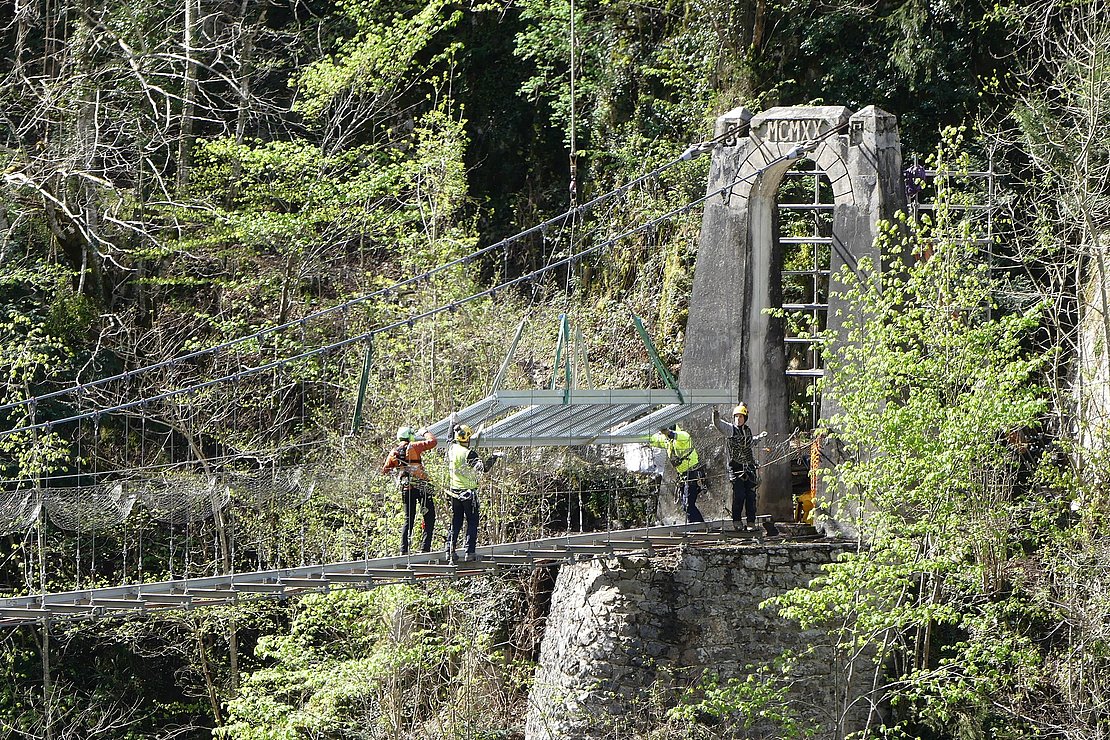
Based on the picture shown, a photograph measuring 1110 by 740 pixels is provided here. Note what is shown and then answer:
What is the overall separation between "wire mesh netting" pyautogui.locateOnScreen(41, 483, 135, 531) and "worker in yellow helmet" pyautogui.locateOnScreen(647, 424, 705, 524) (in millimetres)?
5121

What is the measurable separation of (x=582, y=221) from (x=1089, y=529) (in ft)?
33.8

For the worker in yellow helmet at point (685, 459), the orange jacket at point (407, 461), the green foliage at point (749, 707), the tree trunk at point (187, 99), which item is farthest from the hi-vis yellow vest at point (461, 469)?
the tree trunk at point (187, 99)

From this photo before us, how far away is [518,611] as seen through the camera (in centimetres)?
2039

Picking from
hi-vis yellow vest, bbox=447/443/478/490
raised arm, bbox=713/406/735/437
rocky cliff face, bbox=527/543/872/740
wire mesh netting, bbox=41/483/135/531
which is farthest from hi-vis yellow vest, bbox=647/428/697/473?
wire mesh netting, bbox=41/483/135/531

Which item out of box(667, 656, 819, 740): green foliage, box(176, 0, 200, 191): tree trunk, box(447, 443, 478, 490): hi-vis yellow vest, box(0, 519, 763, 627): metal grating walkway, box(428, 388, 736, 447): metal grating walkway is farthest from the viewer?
box(176, 0, 200, 191): tree trunk

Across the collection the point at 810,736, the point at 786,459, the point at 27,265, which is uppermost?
the point at 27,265

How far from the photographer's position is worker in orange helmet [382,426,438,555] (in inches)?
584

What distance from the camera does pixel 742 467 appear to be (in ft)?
55.1

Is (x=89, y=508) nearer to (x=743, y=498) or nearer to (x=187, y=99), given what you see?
(x=743, y=498)

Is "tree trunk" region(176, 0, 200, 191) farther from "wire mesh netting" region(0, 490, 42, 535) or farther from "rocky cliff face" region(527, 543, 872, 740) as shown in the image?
"rocky cliff face" region(527, 543, 872, 740)

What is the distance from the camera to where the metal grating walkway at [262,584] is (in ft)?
47.7

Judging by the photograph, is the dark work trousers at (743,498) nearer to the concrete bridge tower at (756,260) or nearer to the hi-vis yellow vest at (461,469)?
the concrete bridge tower at (756,260)

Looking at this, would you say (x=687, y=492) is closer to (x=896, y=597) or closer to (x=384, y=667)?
(x=896, y=597)

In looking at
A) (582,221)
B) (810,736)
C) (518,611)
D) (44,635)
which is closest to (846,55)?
(582,221)
